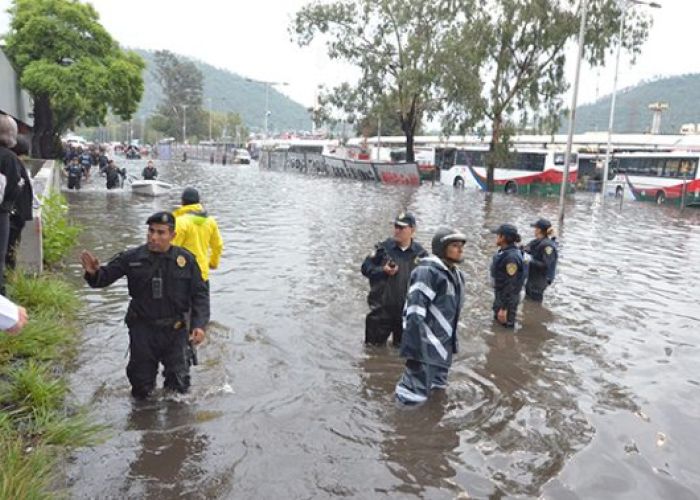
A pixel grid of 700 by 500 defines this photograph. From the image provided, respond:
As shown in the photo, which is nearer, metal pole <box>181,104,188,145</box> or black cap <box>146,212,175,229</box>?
black cap <box>146,212,175,229</box>

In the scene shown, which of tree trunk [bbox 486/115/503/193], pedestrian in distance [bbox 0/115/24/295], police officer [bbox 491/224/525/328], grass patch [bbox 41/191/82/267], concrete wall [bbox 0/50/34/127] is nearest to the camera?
pedestrian in distance [bbox 0/115/24/295]

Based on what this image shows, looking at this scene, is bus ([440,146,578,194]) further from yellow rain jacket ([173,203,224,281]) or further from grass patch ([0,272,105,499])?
grass patch ([0,272,105,499])

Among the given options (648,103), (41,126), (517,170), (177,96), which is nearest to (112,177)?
(41,126)

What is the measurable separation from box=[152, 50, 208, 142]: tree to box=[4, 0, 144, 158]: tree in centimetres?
9304

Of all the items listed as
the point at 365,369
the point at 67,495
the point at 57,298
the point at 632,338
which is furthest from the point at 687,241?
the point at 67,495

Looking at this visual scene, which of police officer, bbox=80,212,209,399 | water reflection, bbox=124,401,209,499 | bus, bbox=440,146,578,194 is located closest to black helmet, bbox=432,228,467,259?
police officer, bbox=80,212,209,399

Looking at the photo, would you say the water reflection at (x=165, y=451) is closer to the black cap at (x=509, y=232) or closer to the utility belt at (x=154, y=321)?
the utility belt at (x=154, y=321)

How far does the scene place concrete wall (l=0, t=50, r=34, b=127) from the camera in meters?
20.9

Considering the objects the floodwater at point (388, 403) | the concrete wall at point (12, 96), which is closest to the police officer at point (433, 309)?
the floodwater at point (388, 403)

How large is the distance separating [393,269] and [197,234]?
2.10 m

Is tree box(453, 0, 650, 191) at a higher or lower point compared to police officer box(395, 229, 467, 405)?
higher

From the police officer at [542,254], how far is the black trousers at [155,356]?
5196 millimetres

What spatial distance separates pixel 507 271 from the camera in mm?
7258

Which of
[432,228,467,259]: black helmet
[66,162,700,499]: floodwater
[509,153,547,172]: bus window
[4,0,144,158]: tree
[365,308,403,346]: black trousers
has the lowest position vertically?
[66,162,700,499]: floodwater
